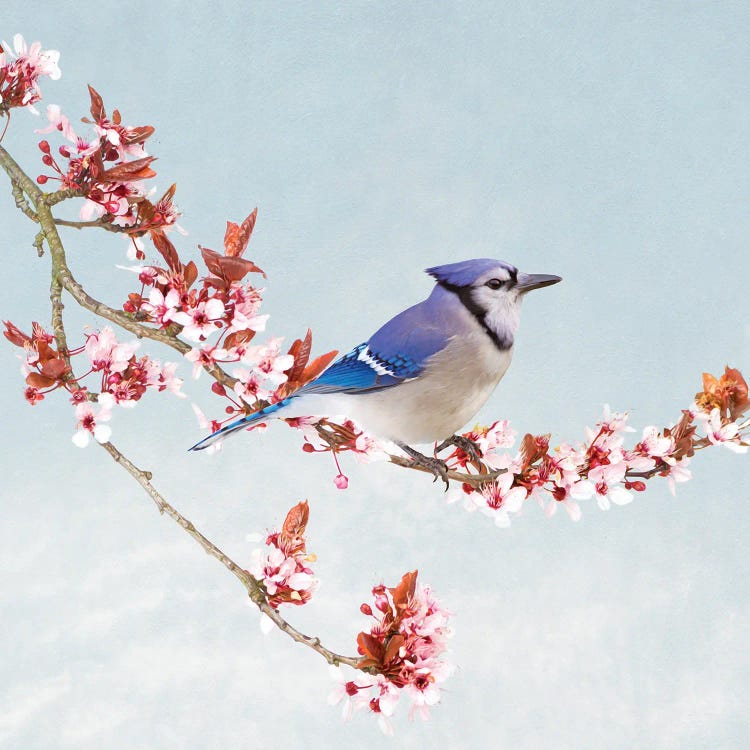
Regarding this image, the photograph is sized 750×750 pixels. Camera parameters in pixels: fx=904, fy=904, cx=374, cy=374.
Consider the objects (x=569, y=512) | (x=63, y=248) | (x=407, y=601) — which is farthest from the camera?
(x=63, y=248)

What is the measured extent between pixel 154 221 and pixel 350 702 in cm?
231

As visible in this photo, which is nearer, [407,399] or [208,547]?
[208,547]

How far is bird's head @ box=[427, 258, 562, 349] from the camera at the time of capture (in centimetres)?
399

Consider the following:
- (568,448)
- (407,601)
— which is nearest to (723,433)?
(568,448)

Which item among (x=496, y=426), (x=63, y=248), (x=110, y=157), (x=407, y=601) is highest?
(x=110, y=157)

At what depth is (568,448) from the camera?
389 cm

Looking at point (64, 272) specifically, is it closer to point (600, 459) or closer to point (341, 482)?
point (341, 482)

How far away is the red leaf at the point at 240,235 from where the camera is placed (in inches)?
147

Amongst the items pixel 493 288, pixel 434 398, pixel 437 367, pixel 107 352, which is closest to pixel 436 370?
pixel 437 367

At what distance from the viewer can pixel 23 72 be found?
4391mm

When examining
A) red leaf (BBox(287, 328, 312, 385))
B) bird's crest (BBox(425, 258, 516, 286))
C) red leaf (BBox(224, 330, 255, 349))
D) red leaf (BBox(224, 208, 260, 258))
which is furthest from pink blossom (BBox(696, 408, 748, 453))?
red leaf (BBox(224, 208, 260, 258))

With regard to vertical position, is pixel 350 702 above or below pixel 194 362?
below

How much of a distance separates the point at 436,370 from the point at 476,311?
1.07 feet

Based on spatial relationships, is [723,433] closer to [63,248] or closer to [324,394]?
[324,394]
